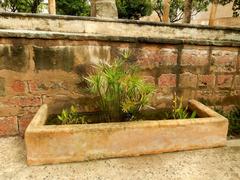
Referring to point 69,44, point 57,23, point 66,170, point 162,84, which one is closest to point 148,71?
point 162,84

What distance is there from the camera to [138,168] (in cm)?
190

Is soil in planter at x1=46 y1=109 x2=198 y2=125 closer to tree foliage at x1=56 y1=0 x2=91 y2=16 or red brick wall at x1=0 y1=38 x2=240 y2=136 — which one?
red brick wall at x1=0 y1=38 x2=240 y2=136

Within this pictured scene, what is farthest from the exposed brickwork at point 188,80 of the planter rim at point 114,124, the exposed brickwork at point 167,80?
the planter rim at point 114,124

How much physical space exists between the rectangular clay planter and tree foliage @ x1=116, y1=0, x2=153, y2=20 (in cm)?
1064

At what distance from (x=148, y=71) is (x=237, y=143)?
4.07 ft

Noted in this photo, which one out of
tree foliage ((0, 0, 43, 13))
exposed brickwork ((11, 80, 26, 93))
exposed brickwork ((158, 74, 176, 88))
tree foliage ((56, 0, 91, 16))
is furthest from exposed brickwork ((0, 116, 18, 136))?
tree foliage ((56, 0, 91, 16))

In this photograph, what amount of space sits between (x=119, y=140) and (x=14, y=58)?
132 cm

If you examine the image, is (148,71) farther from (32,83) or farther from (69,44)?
(32,83)

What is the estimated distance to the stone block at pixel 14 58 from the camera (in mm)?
2199

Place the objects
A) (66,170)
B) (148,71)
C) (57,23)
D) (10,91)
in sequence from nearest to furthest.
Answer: (66,170) < (10,91) < (148,71) < (57,23)

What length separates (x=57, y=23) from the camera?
368cm

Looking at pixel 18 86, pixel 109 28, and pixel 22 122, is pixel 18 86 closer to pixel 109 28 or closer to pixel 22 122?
pixel 22 122

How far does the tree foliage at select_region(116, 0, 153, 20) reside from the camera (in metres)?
11.9

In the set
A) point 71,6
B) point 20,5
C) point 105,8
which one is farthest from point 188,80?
point 71,6
